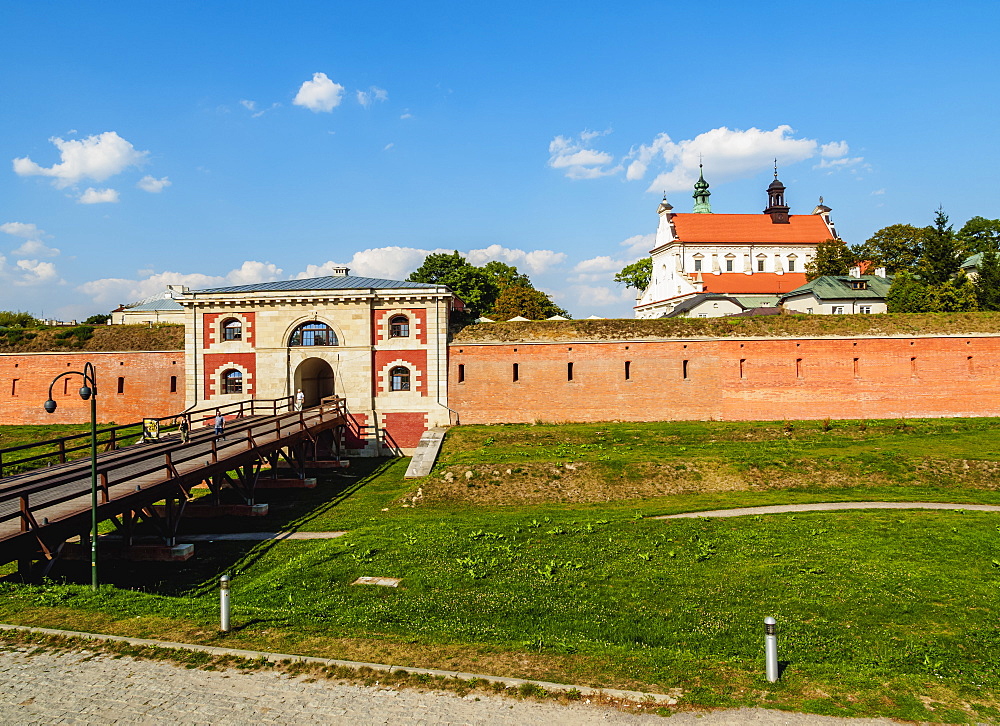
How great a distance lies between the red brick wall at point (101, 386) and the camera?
30203 mm

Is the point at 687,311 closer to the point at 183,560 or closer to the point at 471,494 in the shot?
the point at 471,494

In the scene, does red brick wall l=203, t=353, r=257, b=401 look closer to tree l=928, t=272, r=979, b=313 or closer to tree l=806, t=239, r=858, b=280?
tree l=928, t=272, r=979, b=313

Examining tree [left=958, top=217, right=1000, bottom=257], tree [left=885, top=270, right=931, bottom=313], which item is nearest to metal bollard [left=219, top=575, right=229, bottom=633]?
tree [left=885, top=270, right=931, bottom=313]

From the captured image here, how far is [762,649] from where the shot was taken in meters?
8.56

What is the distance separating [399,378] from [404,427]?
7.67 ft

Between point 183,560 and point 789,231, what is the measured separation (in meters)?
68.9

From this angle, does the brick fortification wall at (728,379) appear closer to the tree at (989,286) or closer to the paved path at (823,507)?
the tree at (989,286)

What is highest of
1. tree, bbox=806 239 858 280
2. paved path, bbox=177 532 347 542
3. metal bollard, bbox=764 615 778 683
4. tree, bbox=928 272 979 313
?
tree, bbox=806 239 858 280

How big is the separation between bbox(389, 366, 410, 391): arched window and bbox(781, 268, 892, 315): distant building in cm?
3497

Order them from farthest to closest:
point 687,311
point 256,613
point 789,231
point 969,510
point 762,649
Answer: point 789,231 < point 687,311 < point 969,510 < point 256,613 < point 762,649

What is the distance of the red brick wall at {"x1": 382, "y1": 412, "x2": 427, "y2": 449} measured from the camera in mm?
29219

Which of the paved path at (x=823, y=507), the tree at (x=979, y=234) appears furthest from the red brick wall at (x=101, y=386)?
the tree at (x=979, y=234)

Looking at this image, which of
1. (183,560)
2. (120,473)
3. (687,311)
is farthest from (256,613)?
(687,311)

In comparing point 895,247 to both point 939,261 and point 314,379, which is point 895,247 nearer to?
point 939,261
